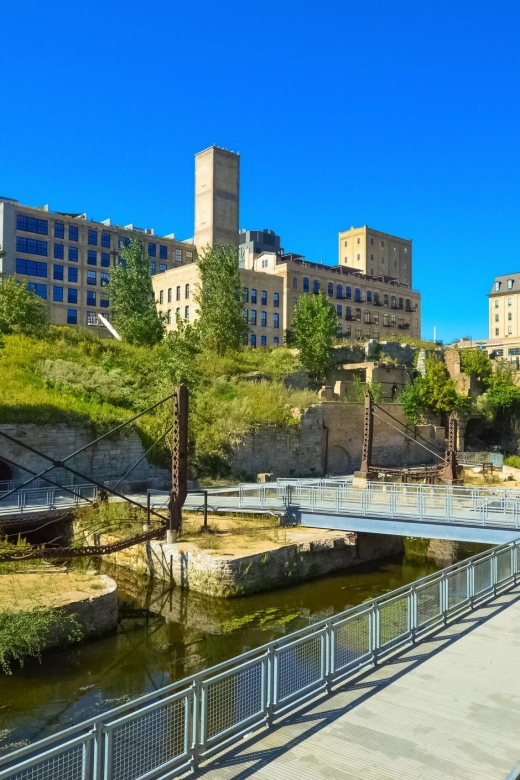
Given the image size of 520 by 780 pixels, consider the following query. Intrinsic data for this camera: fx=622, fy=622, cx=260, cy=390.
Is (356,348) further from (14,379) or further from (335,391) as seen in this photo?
(14,379)

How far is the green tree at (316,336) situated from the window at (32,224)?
3552 centimetres

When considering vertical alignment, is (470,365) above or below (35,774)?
above

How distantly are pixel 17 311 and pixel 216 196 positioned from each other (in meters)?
34.8

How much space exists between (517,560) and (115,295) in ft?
142

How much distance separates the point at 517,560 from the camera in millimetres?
15320

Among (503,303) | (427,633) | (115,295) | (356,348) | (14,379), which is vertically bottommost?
(427,633)

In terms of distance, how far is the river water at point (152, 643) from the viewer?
12172mm

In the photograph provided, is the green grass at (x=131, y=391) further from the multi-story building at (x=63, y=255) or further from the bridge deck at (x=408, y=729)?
the multi-story building at (x=63, y=255)

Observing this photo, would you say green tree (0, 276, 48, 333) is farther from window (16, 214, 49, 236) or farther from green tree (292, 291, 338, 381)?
window (16, 214, 49, 236)

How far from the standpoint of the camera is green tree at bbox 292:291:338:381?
49.5 meters

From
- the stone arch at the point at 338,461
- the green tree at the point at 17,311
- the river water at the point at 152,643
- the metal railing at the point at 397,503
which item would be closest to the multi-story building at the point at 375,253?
the stone arch at the point at 338,461

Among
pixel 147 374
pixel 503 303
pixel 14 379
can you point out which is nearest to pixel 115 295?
pixel 147 374

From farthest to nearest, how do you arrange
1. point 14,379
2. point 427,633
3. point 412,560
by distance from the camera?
point 14,379 → point 412,560 → point 427,633

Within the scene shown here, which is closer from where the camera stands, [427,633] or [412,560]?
[427,633]
